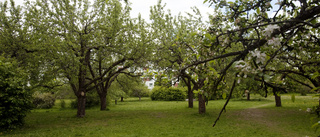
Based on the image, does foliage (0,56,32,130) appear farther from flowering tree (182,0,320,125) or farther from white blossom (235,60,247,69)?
white blossom (235,60,247,69)

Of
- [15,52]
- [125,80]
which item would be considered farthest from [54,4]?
[125,80]

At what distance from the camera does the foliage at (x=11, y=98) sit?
10.5 metres

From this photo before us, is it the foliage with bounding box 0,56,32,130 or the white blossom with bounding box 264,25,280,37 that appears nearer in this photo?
the white blossom with bounding box 264,25,280,37

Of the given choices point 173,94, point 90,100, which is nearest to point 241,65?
point 90,100

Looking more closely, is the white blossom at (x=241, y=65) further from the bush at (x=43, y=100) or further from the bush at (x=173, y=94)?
the bush at (x=173, y=94)

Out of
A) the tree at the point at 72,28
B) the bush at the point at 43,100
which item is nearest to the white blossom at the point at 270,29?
the tree at the point at 72,28

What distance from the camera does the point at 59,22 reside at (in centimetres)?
1297

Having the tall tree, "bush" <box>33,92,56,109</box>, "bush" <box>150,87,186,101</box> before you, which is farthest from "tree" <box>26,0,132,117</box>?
"bush" <box>150,87,186,101</box>

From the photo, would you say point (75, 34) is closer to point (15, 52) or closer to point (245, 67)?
point (15, 52)

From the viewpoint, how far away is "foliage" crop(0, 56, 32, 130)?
415 inches

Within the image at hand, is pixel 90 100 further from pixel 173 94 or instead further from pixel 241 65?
pixel 241 65

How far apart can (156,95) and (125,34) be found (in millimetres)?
28113

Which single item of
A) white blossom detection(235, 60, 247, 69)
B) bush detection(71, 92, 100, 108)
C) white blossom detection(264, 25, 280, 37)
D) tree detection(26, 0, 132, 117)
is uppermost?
tree detection(26, 0, 132, 117)

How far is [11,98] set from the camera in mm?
10461
